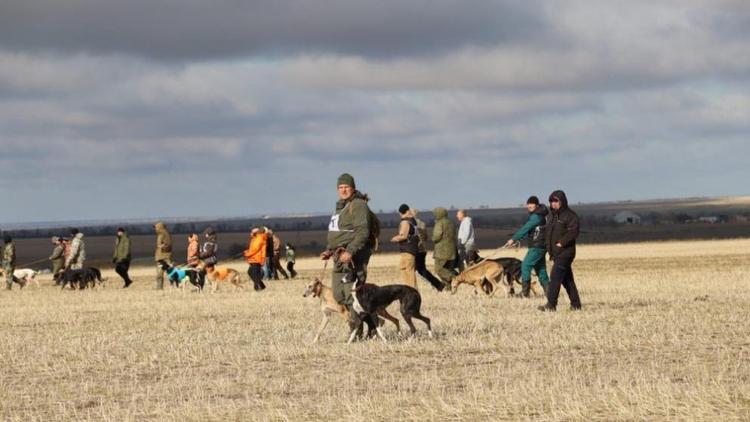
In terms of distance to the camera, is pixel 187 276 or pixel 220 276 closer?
pixel 220 276

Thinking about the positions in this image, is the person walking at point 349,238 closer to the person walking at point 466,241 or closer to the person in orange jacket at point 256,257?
the person walking at point 466,241

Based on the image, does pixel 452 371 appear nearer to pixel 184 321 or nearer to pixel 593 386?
pixel 593 386

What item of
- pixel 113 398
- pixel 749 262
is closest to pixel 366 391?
pixel 113 398

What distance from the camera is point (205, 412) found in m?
11.0

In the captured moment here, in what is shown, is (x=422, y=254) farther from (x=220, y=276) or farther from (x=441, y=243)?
(x=220, y=276)

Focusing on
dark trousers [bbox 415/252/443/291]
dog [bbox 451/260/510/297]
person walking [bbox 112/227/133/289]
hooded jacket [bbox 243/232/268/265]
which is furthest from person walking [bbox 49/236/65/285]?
dog [bbox 451/260/510/297]

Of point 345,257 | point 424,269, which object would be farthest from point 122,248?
point 345,257

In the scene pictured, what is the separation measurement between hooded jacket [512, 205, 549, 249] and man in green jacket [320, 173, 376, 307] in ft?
22.2

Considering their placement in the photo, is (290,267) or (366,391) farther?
(290,267)

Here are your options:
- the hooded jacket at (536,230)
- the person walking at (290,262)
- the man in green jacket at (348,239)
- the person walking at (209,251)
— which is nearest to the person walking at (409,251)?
the hooded jacket at (536,230)

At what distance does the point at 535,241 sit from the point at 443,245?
4.20 m

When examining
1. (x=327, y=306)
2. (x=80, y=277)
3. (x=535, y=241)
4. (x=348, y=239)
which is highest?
(x=348, y=239)

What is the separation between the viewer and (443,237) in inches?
1048

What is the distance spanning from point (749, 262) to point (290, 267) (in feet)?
48.6
